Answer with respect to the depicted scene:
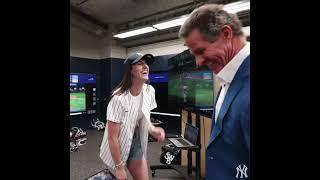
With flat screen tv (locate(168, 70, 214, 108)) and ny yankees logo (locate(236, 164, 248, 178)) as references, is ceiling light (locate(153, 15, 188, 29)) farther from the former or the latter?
ny yankees logo (locate(236, 164, 248, 178))

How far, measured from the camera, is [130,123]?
1593 mm

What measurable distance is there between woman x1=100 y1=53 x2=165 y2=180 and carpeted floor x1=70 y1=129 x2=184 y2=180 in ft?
5.29

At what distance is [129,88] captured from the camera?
167cm

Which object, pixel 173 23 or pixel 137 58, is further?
pixel 173 23

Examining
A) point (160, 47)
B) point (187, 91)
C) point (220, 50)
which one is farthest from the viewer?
point (160, 47)

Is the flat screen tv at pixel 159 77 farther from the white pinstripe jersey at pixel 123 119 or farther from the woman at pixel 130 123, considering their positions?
the white pinstripe jersey at pixel 123 119

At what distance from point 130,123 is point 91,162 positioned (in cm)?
265

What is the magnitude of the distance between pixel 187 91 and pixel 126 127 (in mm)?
3423

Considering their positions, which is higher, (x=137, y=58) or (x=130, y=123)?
(x=137, y=58)

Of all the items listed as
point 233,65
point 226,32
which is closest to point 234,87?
point 233,65

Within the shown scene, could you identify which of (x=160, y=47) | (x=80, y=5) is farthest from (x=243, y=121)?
(x=160, y=47)

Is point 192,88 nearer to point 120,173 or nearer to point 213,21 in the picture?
point 120,173

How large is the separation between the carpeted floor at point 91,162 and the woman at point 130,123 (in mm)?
1613
